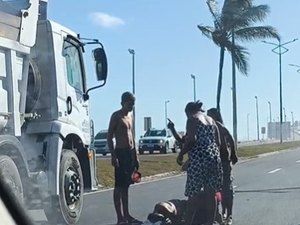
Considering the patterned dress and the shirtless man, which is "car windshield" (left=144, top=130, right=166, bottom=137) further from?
the patterned dress

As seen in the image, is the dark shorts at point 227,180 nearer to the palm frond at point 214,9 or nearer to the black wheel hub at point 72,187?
the black wheel hub at point 72,187

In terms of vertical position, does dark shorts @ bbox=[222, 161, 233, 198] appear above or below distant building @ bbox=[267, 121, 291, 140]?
below

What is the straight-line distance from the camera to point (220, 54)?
40.5 meters

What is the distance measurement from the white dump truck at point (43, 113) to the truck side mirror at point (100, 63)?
0.90ft

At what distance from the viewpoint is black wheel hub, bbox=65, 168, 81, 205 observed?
9.52 m

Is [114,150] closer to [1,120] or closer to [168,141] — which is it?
[1,120]

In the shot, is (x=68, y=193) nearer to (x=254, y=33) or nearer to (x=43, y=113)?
(x=43, y=113)

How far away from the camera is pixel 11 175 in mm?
7844

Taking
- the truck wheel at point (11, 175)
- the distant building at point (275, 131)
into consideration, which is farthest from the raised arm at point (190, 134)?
the distant building at point (275, 131)

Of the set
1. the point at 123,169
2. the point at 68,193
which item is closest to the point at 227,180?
the point at 123,169

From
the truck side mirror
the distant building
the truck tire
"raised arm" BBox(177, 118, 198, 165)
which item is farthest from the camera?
the distant building

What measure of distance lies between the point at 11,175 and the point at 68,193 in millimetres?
1803

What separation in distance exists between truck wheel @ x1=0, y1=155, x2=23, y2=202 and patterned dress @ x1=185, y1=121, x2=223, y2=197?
2.33 m

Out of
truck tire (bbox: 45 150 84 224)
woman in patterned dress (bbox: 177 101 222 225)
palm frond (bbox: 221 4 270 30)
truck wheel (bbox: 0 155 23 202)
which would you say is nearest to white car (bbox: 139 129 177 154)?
palm frond (bbox: 221 4 270 30)
